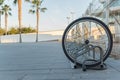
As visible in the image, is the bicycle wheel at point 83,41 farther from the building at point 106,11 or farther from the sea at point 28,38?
the sea at point 28,38

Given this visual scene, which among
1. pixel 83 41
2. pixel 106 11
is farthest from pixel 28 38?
pixel 83 41

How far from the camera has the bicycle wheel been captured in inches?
334

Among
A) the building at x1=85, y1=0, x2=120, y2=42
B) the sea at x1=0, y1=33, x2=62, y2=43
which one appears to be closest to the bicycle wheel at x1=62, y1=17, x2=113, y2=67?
the building at x1=85, y1=0, x2=120, y2=42

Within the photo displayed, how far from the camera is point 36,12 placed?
80.8 metres

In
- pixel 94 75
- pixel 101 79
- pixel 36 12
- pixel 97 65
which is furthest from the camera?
pixel 36 12

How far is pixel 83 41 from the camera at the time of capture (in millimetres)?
9094

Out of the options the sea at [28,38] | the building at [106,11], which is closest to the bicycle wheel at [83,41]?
the building at [106,11]

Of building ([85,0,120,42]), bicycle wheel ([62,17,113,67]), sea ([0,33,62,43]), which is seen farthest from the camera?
sea ([0,33,62,43])

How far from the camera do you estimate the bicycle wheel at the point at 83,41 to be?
8.49 meters

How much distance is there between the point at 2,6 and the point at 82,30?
249 ft

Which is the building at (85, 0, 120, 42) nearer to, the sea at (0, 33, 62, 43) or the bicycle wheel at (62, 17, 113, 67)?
the bicycle wheel at (62, 17, 113, 67)

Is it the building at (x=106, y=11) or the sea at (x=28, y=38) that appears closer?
the building at (x=106, y=11)

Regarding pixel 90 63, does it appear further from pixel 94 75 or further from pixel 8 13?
pixel 8 13

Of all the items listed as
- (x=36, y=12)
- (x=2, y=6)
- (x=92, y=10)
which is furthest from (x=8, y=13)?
(x=92, y=10)
